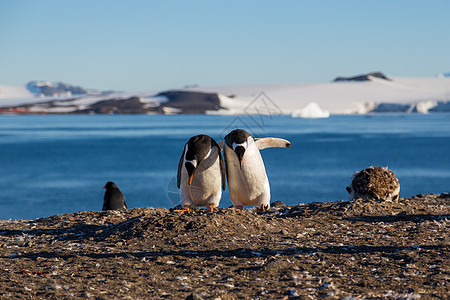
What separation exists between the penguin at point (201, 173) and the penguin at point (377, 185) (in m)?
2.92

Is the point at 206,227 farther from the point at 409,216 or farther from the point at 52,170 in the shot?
the point at 52,170

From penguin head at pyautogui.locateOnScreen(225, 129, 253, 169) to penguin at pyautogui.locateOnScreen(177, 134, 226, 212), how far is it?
0.75 feet

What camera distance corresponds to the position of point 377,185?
982 cm

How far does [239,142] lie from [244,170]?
500mm

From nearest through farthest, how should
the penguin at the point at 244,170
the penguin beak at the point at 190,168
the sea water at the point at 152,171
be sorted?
the penguin beak at the point at 190,168, the penguin at the point at 244,170, the sea water at the point at 152,171

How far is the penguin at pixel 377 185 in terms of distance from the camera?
981 cm

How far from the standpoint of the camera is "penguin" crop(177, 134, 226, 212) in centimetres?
793

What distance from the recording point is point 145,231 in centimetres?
763

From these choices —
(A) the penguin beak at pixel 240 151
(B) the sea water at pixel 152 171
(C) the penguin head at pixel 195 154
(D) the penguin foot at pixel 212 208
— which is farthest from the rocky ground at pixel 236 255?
(B) the sea water at pixel 152 171

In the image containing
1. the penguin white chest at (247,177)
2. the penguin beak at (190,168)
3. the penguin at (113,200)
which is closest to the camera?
the penguin beak at (190,168)

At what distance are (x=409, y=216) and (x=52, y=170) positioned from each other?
149 feet

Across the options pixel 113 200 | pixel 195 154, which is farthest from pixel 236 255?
pixel 113 200

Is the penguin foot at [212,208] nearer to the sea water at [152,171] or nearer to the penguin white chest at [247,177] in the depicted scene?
the penguin white chest at [247,177]

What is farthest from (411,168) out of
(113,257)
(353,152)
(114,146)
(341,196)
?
(113,257)
